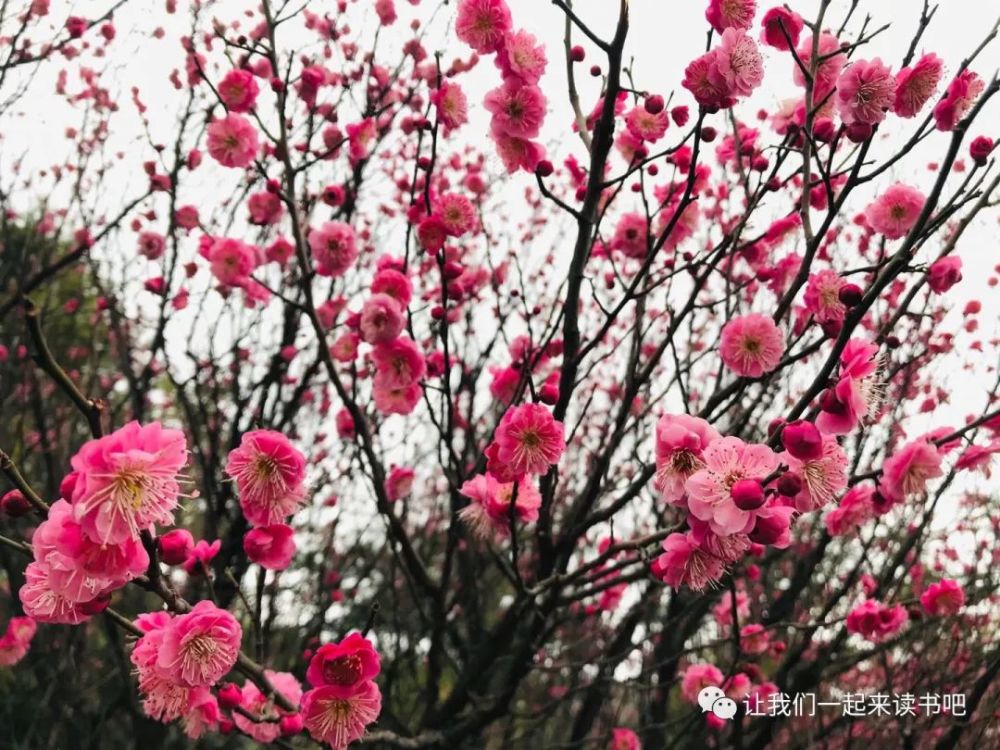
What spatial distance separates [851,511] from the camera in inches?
99.3

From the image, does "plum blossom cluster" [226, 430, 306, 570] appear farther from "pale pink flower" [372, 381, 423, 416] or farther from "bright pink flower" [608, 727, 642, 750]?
"bright pink flower" [608, 727, 642, 750]

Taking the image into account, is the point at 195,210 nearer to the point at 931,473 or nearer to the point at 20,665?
the point at 20,665

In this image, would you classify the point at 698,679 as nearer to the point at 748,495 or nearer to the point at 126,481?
the point at 748,495

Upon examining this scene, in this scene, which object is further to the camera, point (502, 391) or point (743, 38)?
point (502, 391)

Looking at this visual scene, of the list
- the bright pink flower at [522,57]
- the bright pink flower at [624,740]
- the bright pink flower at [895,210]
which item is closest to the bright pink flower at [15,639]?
the bright pink flower at [624,740]

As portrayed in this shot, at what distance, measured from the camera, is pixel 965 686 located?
3.65 metres

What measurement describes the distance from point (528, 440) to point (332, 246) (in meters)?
1.66

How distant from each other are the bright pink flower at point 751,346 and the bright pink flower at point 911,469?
0.47 metres

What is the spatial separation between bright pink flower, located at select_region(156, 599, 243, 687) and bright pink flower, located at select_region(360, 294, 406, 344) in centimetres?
121

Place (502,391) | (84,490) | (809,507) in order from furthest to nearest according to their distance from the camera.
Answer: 1. (502,391)
2. (809,507)
3. (84,490)

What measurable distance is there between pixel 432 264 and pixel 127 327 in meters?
2.20

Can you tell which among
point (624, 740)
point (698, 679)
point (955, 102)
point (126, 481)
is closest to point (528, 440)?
point (126, 481)

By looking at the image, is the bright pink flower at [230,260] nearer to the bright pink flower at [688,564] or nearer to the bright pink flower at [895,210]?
the bright pink flower at [688,564]

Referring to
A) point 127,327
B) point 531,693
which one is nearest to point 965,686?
point 531,693
